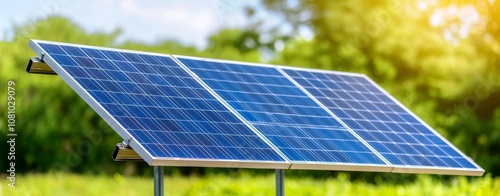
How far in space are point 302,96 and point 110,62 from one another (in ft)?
9.56

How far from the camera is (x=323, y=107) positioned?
1231cm

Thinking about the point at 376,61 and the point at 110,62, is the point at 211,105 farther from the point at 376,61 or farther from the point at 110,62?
the point at 376,61

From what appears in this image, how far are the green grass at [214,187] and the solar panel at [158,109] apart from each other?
696 centimetres

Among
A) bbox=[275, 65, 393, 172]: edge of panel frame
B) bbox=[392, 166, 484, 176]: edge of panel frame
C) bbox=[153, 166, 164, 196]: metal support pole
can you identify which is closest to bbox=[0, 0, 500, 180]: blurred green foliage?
bbox=[275, 65, 393, 172]: edge of panel frame

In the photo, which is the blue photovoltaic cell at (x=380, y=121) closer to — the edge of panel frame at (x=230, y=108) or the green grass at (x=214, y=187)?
the edge of panel frame at (x=230, y=108)

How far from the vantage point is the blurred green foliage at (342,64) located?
28266 millimetres

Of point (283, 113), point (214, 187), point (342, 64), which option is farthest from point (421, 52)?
point (283, 113)

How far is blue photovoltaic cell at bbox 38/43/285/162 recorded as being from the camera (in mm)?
9430

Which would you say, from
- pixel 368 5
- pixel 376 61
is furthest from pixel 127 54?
pixel 368 5

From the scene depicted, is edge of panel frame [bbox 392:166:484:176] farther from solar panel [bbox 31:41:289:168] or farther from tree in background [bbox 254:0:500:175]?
tree in background [bbox 254:0:500:175]

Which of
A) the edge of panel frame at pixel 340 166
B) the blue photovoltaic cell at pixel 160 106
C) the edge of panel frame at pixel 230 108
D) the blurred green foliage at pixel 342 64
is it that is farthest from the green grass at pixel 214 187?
the blue photovoltaic cell at pixel 160 106

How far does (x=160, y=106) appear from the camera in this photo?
10133 millimetres

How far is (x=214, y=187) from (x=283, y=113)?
10.1 m

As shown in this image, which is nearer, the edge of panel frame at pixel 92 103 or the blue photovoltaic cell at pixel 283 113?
the edge of panel frame at pixel 92 103
